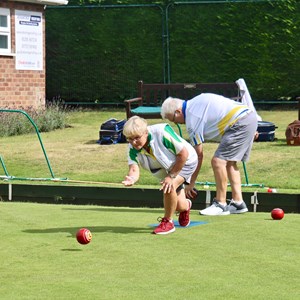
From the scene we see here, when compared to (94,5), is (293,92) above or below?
below

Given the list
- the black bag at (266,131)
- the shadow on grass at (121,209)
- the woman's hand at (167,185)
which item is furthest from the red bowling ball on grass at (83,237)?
the black bag at (266,131)

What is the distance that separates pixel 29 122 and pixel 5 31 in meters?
3.13

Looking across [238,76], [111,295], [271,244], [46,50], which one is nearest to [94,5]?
[46,50]

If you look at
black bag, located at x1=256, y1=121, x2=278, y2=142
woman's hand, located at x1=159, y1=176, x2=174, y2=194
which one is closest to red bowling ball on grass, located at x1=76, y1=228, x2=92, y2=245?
woman's hand, located at x1=159, y1=176, x2=174, y2=194

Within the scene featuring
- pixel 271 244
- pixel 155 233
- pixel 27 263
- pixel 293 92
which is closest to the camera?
pixel 27 263

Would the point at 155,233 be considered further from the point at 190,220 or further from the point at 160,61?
the point at 160,61

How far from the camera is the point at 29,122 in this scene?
17.2 meters

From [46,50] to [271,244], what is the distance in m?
15.7

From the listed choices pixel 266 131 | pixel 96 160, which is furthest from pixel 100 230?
pixel 266 131

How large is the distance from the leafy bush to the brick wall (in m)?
1.07

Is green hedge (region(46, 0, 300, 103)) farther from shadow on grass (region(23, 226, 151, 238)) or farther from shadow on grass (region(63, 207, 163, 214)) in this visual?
shadow on grass (region(23, 226, 151, 238))

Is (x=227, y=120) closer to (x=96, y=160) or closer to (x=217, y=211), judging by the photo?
(x=217, y=211)

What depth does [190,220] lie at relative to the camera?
27.4ft

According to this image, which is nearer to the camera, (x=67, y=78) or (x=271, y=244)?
(x=271, y=244)
